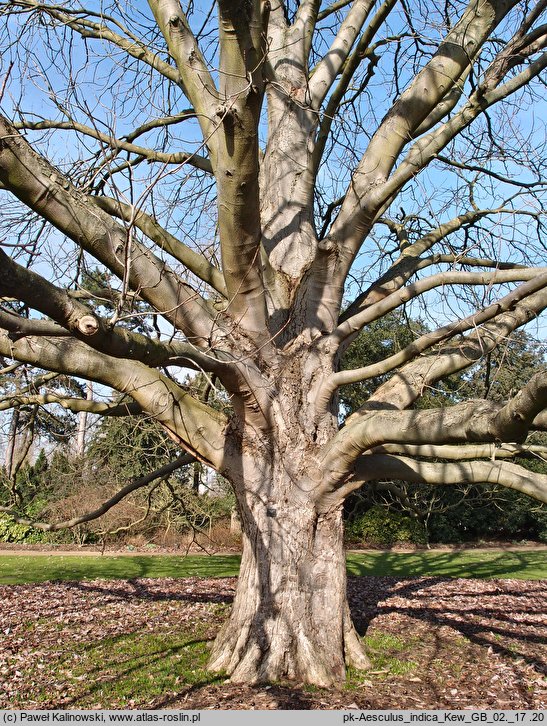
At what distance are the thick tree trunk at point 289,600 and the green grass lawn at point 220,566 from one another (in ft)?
20.7

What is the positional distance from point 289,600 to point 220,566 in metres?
8.33

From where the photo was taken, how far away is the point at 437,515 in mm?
18109

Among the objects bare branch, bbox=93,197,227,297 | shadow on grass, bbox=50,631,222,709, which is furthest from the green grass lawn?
bare branch, bbox=93,197,227,297

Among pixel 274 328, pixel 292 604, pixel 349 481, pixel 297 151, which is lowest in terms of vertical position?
pixel 292 604

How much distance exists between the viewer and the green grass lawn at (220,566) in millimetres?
11258

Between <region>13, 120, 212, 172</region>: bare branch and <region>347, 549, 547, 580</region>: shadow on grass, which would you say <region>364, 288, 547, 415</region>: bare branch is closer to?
<region>13, 120, 212, 172</region>: bare branch

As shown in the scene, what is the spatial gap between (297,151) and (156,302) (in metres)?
2.66

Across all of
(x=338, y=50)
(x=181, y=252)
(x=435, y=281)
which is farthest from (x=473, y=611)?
(x=338, y=50)

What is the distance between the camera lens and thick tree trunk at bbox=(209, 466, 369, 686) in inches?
190

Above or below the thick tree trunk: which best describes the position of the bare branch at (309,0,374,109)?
above

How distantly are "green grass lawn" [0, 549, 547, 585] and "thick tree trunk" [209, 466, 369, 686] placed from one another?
20.7ft

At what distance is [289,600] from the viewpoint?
4.93m
